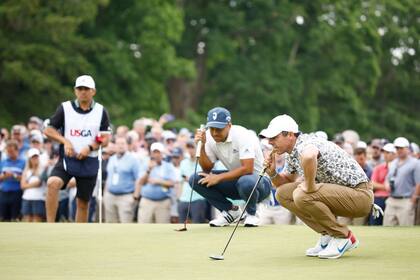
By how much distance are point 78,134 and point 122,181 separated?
576 centimetres

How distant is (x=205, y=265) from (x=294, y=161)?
149 centimetres

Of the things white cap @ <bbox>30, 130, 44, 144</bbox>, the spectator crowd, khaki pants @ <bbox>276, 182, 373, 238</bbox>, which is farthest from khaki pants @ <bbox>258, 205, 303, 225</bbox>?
khaki pants @ <bbox>276, 182, 373, 238</bbox>

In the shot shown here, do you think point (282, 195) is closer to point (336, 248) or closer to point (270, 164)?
point (270, 164)

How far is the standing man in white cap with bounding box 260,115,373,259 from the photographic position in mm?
10094

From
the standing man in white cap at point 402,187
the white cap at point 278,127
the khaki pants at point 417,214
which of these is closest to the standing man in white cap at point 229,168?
the white cap at point 278,127

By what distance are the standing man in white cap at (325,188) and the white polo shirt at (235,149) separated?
99.6 inches

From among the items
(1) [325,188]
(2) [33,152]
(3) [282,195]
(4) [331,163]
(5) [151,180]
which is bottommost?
(5) [151,180]

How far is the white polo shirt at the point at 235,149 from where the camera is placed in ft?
42.7

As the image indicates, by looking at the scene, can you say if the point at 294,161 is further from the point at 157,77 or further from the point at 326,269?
the point at 157,77

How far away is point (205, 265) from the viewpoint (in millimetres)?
9602

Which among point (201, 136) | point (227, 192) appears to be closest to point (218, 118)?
point (201, 136)

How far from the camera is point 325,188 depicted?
1022 centimetres

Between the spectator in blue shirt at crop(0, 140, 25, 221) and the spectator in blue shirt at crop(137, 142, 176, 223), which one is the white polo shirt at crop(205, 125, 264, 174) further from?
→ the spectator in blue shirt at crop(0, 140, 25, 221)

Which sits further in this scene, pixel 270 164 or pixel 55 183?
pixel 55 183
